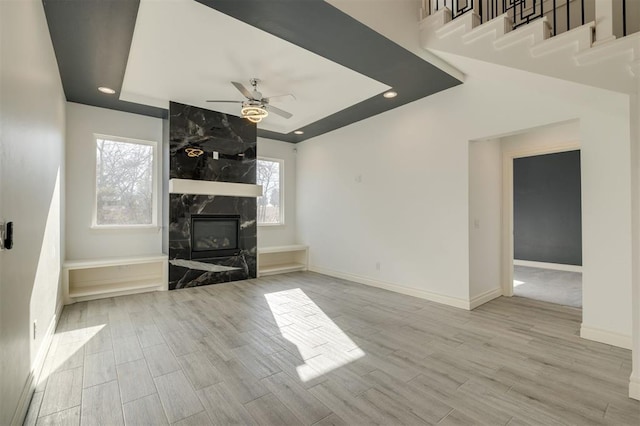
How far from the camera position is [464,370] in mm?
2383

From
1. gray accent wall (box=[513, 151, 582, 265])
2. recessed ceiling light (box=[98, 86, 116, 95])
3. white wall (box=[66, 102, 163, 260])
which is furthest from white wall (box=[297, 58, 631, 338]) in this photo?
gray accent wall (box=[513, 151, 582, 265])

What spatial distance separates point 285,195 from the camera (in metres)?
6.98

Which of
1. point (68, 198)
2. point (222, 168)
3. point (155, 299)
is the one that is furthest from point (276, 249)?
point (68, 198)

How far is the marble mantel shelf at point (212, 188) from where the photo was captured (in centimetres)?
481

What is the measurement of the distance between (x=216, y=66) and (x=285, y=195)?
365 centimetres

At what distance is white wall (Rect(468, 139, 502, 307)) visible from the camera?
401 cm

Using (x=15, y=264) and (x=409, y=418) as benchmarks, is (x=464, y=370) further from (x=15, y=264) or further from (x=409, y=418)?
(x=15, y=264)

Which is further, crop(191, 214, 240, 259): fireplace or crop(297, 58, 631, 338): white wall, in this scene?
crop(191, 214, 240, 259): fireplace

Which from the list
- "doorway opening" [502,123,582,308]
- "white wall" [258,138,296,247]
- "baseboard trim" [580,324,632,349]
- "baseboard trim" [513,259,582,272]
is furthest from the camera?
"white wall" [258,138,296,247]

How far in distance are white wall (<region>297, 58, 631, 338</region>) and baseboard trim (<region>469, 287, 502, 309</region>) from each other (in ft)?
0.45

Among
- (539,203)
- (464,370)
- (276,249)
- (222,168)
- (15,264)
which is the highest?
(222,168)

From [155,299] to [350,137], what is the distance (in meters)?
4.19

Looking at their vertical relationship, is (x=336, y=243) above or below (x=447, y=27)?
below

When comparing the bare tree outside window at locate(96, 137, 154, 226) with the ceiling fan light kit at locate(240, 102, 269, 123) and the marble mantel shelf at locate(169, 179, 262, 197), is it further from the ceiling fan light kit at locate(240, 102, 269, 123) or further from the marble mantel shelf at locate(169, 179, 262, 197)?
the ceiling fan light kit at locate(240, 102, 269, 123)
